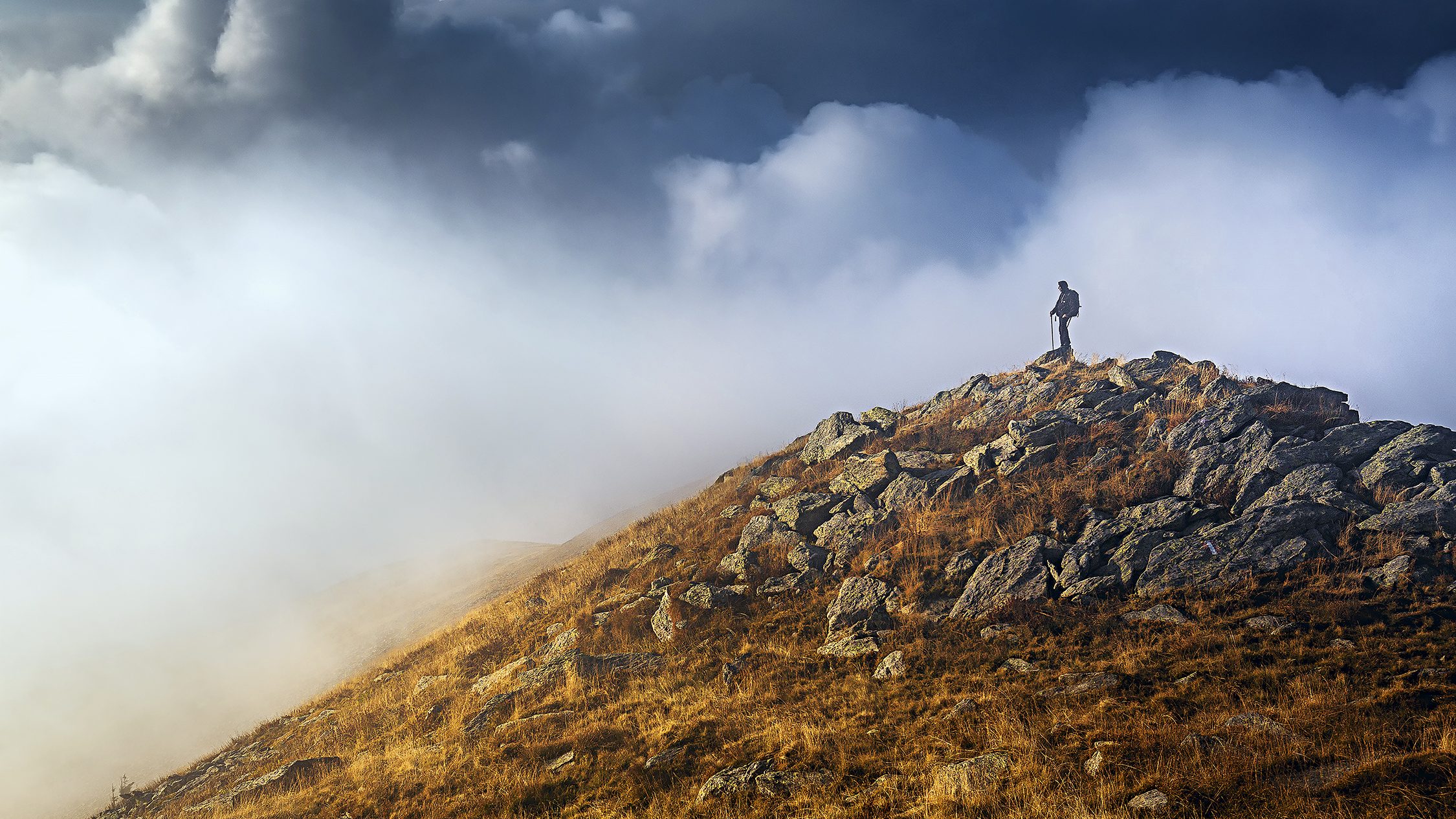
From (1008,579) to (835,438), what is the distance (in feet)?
50.9

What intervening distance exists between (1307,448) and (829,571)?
15729 millimetres

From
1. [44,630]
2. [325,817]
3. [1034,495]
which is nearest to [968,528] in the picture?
[1034,495]

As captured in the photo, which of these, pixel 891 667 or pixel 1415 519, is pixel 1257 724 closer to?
pixel 891 667

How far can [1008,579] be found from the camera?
17047mm

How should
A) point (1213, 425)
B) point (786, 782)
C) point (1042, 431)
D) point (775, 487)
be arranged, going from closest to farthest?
point (786, 782) < point (1213, 425) < point (1042, 431) < point (775, 487)

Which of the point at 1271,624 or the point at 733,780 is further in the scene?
the point at 1271,624

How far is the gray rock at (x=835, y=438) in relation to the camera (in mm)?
30656

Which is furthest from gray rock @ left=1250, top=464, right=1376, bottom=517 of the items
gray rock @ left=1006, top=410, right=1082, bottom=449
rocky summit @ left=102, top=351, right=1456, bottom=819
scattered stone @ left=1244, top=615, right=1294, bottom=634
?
gray rock @ left=1006, top=410, right=1082, bottom=449

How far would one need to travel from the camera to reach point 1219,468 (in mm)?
19156

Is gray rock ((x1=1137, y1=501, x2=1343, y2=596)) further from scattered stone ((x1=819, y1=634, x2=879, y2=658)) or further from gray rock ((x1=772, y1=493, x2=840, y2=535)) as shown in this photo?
gray rock ((x1=772, y1=493, x2=840, y2=535))

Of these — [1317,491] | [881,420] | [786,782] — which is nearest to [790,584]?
[786,782]

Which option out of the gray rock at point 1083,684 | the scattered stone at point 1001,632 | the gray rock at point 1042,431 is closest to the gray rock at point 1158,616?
the scattered stone at point 1001,632

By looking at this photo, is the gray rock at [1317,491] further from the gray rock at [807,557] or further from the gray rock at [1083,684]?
the gray rock at [807,557]

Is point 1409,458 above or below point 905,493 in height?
below
